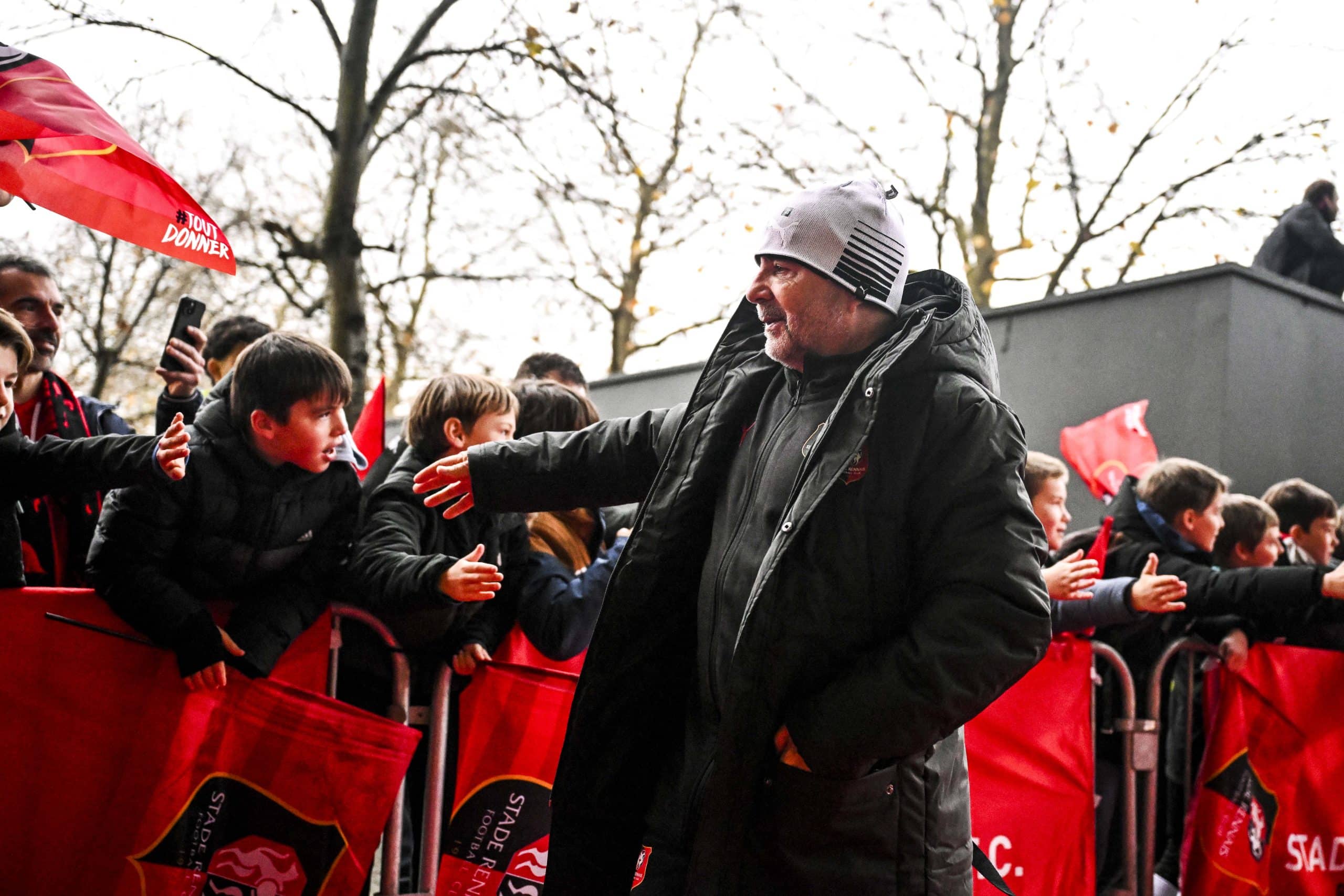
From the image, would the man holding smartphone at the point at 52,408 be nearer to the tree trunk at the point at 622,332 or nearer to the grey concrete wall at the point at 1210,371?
the grey concrete wall at the point at 1210,371

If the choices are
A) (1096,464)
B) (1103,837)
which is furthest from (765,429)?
(1096,464)

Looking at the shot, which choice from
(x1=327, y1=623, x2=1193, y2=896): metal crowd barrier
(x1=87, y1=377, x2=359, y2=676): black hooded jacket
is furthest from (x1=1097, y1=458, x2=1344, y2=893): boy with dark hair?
(x1=87, y1=377, x2=359, y2=676): black hooded jacket

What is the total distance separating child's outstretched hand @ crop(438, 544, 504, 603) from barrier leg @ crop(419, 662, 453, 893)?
2.72ft

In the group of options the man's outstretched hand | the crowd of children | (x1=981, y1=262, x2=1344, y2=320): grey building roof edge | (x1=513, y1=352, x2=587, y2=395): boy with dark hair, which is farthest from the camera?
(x1=981, y1=262, x2=1344, y2=320): grey building roof edge

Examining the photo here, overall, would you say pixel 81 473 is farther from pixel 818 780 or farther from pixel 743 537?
pixel 818 780

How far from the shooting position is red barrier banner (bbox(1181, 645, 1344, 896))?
4855 millimetres

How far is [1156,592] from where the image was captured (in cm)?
448

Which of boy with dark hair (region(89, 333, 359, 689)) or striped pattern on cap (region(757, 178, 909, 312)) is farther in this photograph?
boy with dark hair (region(89, 333, 359, 689))

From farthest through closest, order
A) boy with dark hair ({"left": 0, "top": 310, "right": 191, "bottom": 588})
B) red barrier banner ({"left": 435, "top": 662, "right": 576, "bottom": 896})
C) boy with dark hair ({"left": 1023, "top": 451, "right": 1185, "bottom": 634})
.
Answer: boy with dark hair ({"left": 1023, "top": 451, "right": 1185, "bottom": 634}) < red barrier banner ({"left": 435, "top": 662, "right": 576, "bottom": 896}) < boy with dark hair ({"left": 0, "top": 310, "right": 191, "bottom": 588})

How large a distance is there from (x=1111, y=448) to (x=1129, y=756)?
14.5ft

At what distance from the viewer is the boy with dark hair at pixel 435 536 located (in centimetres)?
370

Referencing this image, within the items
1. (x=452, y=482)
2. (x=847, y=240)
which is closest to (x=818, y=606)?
(x=847, y=240)

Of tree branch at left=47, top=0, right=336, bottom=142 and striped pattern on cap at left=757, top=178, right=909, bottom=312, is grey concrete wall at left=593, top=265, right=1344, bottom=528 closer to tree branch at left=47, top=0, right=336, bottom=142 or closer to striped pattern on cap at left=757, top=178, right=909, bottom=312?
tree branch at left=47, top=0, right=336, bottom=142

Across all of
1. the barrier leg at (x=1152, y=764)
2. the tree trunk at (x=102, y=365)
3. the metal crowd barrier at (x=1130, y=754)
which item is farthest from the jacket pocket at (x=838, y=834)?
the tree trunk at (x=102, y=365)
